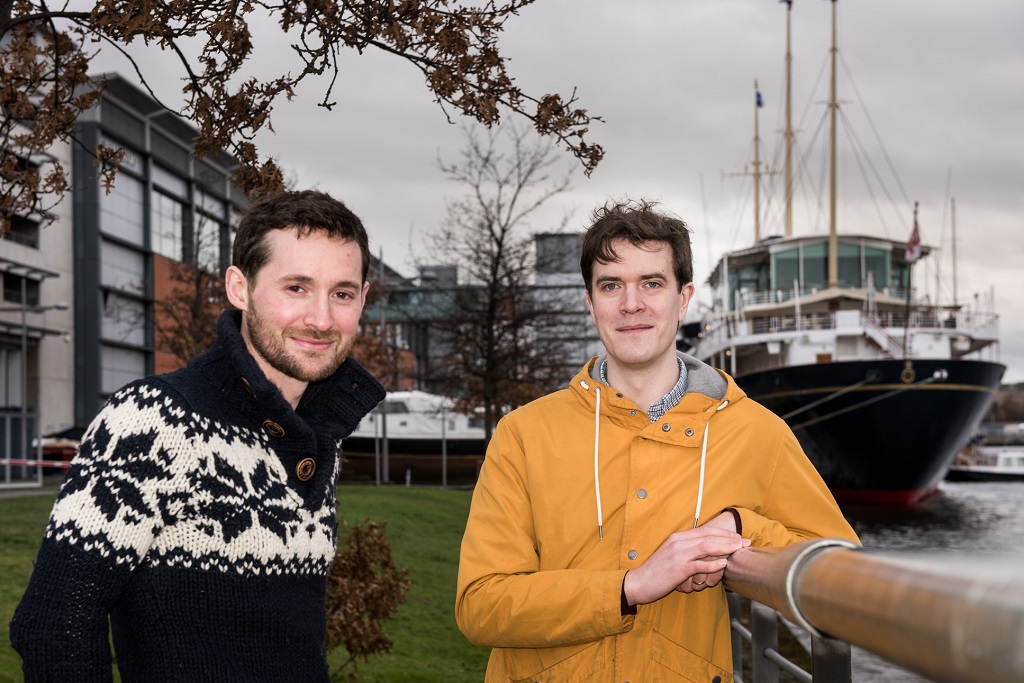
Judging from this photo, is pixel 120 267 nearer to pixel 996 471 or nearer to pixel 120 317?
pixel 120 317

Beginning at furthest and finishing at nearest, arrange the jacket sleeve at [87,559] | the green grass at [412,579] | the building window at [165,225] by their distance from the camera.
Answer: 1. the building window at [165,225]
2. the green grass at [412,579]
3. the jacket sleeve at [87,559]

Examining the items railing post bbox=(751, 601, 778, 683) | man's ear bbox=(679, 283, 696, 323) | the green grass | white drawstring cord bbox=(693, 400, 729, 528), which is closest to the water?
the green grass

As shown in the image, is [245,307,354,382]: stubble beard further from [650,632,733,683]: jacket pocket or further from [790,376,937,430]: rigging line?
[790,376,937,430]: rigging line

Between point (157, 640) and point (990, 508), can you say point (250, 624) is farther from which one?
point (990, 508)

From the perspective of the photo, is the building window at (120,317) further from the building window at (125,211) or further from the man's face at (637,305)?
the man's face at (637,305)

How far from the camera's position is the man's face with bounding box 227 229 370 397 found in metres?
2.43

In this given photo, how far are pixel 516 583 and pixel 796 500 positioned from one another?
0.76 meters

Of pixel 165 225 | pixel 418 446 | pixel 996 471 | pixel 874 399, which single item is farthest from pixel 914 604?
pixel 996 471

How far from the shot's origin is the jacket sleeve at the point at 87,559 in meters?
2.00

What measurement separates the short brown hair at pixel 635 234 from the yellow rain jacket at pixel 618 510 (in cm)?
32

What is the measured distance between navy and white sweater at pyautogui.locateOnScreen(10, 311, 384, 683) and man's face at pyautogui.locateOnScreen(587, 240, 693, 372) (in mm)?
802

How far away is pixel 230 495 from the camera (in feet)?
7.36

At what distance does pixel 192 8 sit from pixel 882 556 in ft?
11.5

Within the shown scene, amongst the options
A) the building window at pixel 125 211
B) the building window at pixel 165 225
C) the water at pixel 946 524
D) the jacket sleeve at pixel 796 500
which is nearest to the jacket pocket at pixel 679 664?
the jacket sleeve at pixel 796 500
